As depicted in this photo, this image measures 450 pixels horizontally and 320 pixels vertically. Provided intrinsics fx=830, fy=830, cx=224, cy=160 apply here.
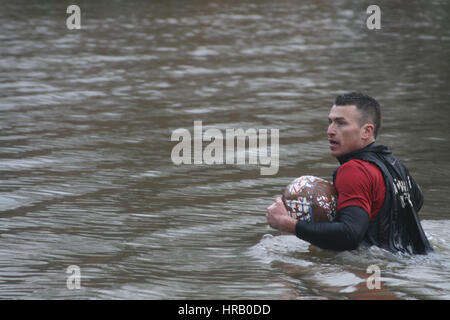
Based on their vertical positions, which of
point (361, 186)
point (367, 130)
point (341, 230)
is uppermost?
point (367, 130)

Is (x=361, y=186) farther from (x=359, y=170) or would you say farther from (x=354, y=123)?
(x=354, y=123)

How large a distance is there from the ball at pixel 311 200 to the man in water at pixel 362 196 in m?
0.15

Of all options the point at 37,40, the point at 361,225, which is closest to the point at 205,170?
the point at 361,225

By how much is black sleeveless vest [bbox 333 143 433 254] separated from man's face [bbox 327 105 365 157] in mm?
65

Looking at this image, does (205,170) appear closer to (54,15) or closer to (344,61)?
(344,61)

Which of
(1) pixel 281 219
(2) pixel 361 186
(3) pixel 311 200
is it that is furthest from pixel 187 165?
(2) pixel 361 186

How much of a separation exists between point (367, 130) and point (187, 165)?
13.4 ft

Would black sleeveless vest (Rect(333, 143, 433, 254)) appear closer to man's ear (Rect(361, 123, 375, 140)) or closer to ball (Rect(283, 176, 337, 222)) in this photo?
man's ear (Rect(361, 123, 375, 140))

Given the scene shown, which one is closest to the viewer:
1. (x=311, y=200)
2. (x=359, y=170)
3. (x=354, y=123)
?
(x=359, y=170)

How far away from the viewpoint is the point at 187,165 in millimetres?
10281

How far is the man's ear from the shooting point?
6500 millimetres

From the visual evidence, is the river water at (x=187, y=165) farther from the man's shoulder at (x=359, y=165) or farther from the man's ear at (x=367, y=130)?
the man's ear at (x=367, y=130)

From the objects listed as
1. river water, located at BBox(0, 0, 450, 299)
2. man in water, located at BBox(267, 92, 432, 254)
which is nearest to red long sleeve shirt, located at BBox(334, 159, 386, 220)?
man in water, located at BBox(267, 92, 432, 254)

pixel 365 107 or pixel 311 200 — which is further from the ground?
pixel 365 107
